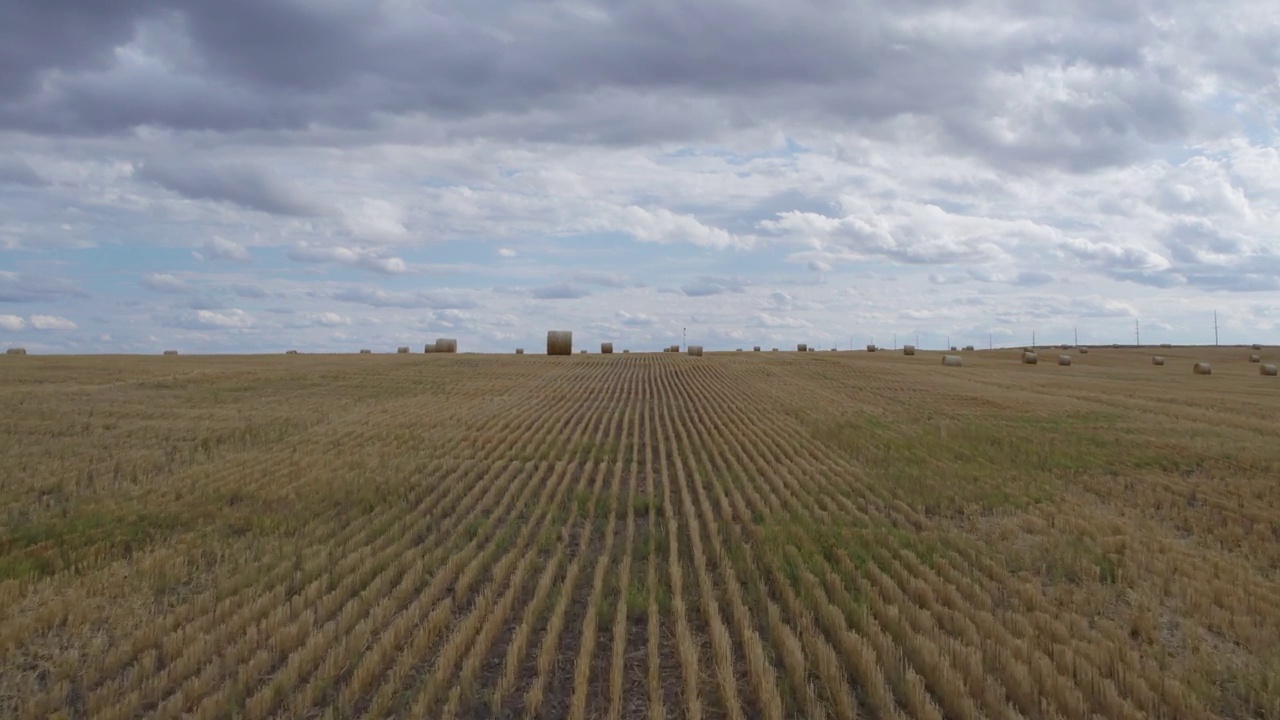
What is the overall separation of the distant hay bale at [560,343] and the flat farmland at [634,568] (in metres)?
33.8

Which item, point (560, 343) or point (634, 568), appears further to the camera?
point (560, 343)

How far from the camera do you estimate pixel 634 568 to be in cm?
937

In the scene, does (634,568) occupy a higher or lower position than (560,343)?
lower

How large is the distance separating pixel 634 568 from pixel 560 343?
46.6 metres

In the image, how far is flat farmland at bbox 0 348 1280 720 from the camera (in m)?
6.19

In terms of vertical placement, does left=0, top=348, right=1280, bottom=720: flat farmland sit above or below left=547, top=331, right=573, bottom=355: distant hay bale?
below

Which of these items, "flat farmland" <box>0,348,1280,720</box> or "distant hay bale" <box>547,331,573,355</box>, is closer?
"flat farmland" <box>0,348,1280,720</box>

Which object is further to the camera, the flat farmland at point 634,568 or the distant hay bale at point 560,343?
the distant hay bale at point 560,343

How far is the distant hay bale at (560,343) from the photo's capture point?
5556cm

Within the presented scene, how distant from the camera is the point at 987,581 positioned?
29.3 ft

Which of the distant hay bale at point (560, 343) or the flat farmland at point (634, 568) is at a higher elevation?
the distant hay bale at point (560, 343)

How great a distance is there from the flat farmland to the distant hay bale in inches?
1329

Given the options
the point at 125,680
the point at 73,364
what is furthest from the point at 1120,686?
the point at 73,364

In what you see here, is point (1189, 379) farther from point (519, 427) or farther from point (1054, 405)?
point (519, 427)
